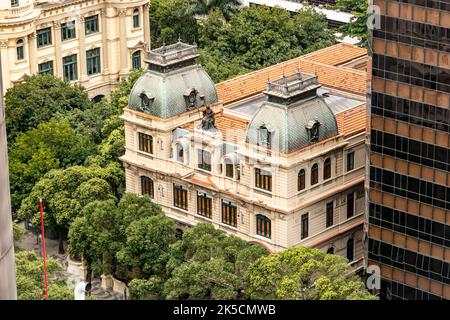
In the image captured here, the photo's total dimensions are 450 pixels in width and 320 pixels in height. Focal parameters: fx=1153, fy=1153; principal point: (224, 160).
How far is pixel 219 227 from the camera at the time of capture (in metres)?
119

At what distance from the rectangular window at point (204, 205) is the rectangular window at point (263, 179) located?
7522 millimetres

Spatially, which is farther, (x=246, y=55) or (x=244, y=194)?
(x=246, y=55)

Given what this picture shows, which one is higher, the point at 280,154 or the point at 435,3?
the point at 435,3

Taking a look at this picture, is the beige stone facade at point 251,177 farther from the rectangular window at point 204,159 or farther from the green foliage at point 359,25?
the green foliage at point 359,25

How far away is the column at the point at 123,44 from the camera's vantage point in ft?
546

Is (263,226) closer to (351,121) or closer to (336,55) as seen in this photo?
(351,121)

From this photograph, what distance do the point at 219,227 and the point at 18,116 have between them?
123 ft

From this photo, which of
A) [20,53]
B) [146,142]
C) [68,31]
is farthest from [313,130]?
[68,31]

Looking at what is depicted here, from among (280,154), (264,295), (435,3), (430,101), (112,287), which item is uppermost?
(435,3)

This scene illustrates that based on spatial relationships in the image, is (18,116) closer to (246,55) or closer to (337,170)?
(246,55)

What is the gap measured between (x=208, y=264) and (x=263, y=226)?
1172cm

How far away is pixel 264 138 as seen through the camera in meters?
113

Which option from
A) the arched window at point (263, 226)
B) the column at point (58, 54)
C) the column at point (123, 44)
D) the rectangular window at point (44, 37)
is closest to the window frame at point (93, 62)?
the column at point (123, 44)

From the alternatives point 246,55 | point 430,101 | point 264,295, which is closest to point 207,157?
point 264,295
